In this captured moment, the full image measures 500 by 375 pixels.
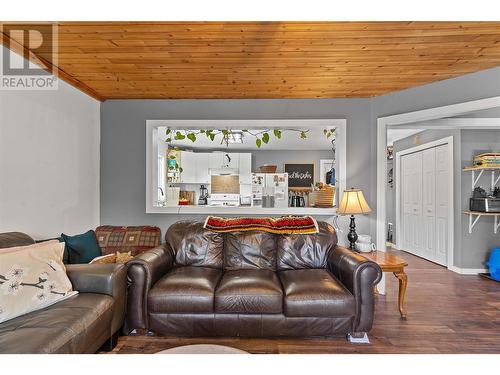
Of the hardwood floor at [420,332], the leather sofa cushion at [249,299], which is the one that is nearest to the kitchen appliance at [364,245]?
the hardwood floor at [420,332]

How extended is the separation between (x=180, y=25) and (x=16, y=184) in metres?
1.93

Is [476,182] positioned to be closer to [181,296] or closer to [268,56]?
[268,56]

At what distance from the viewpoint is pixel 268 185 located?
7.07m

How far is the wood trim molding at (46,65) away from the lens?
91.6 inches

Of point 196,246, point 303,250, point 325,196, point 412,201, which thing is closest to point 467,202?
point 412,201

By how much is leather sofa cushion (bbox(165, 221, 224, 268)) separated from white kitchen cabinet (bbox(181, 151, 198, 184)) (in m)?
4.19

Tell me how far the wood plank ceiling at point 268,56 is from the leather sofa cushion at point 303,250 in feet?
5.76

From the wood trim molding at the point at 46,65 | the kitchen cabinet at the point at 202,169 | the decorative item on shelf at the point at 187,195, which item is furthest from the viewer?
the kitchen cabinet at the point at 202,169

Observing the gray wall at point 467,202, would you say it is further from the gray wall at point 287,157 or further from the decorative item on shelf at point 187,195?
the decorative item on shelf at point 187,195

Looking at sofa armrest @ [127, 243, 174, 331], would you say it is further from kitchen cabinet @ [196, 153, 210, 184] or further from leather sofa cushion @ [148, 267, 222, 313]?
kitchen cabinet @ [196, 153, 210, 184]

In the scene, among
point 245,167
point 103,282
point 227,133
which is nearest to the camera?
point 103,282

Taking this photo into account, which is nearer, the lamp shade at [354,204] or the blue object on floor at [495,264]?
the lamp shade at [354,204]

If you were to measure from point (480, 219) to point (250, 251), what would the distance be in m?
4.04
